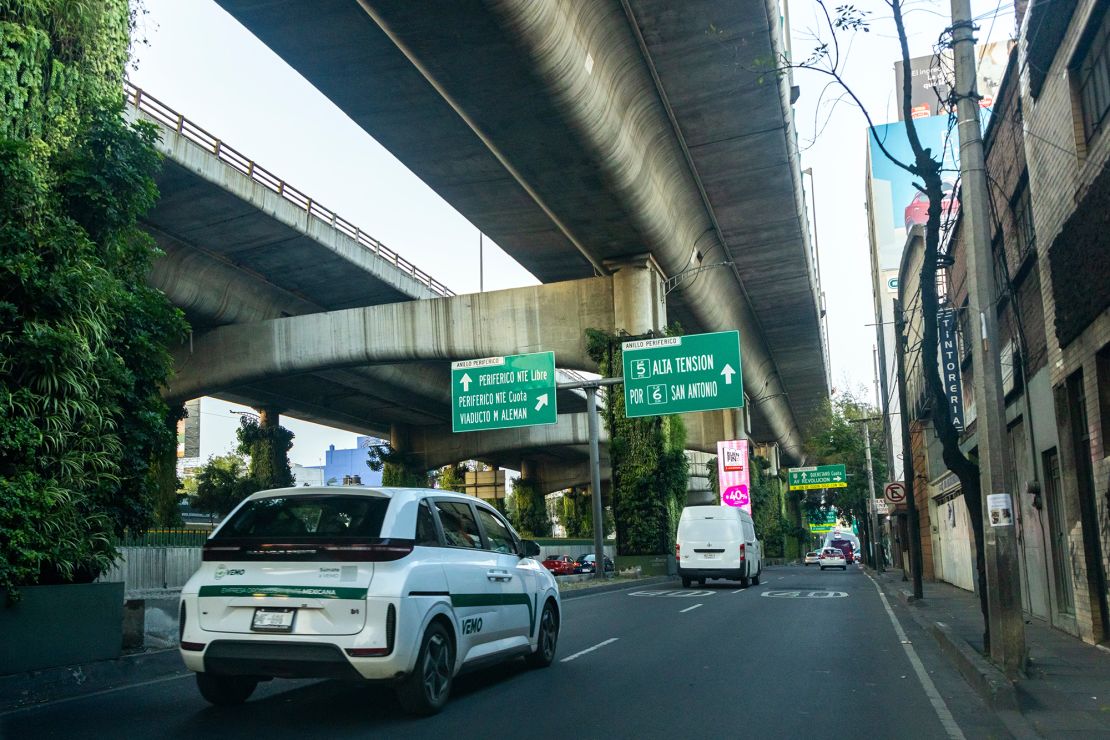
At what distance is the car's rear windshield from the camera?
7547 mm

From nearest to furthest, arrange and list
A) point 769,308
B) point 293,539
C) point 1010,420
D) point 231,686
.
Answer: point 293,539, point 231,686, point 1010,420, point 769,308

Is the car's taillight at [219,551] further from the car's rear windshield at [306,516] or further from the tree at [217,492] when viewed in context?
the tree at [217,492]

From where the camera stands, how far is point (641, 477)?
34.3 meters

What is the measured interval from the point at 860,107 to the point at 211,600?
9.39m

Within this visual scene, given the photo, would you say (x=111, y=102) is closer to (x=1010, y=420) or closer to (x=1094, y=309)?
(x=1094, y=309)

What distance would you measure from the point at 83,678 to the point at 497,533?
411 centimetres

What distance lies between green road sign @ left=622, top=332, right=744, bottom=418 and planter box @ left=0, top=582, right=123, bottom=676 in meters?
18.1

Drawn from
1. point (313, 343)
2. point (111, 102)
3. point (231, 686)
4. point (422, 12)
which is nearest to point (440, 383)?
point (313, 343)

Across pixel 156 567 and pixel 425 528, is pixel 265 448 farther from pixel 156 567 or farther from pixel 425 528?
pixel 425 528

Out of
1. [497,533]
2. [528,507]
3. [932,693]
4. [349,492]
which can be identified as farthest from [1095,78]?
[528,507]

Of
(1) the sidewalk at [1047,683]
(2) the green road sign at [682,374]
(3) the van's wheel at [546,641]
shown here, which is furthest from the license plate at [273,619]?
(2) the green road sign at [682,374]

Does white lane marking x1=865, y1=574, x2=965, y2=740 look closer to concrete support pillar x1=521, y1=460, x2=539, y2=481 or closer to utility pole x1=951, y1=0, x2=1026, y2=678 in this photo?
utility pole x1=951, y1=0, x2=1026, y2=678

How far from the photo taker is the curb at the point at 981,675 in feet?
25.8

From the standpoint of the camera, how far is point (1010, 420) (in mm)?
17016
